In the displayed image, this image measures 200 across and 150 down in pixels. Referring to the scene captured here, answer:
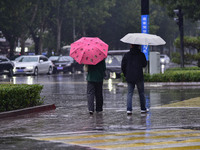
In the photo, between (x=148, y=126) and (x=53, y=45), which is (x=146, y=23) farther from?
(x=53, y=45)

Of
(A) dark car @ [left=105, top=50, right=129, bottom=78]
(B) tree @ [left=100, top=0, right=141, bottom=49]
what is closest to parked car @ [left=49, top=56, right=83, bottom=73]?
(A) dark car @ [left=105, top=50, right=129, bottom=78]

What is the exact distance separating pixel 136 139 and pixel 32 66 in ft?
107

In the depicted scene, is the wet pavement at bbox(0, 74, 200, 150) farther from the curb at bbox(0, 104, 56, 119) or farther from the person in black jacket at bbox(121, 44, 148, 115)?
the person in black jacket at bbox(121, 44, 148, 115)

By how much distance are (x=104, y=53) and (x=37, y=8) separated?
48356 millimetres

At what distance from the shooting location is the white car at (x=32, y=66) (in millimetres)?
41531

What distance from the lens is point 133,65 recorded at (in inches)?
543

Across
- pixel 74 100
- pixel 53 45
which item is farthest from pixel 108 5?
pixel 74 100

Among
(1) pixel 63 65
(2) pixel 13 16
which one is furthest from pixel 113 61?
(2) pixel 13 16

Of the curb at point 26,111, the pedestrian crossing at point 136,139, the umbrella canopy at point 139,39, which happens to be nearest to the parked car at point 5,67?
the curb at point 26,111

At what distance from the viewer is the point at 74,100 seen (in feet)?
63.0

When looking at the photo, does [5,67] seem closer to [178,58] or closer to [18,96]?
[178,58]

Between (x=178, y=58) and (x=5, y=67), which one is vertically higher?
(x=178, y=58)

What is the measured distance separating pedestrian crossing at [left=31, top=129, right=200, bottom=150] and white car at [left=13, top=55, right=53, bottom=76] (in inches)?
1237

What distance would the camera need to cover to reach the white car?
41531mm
